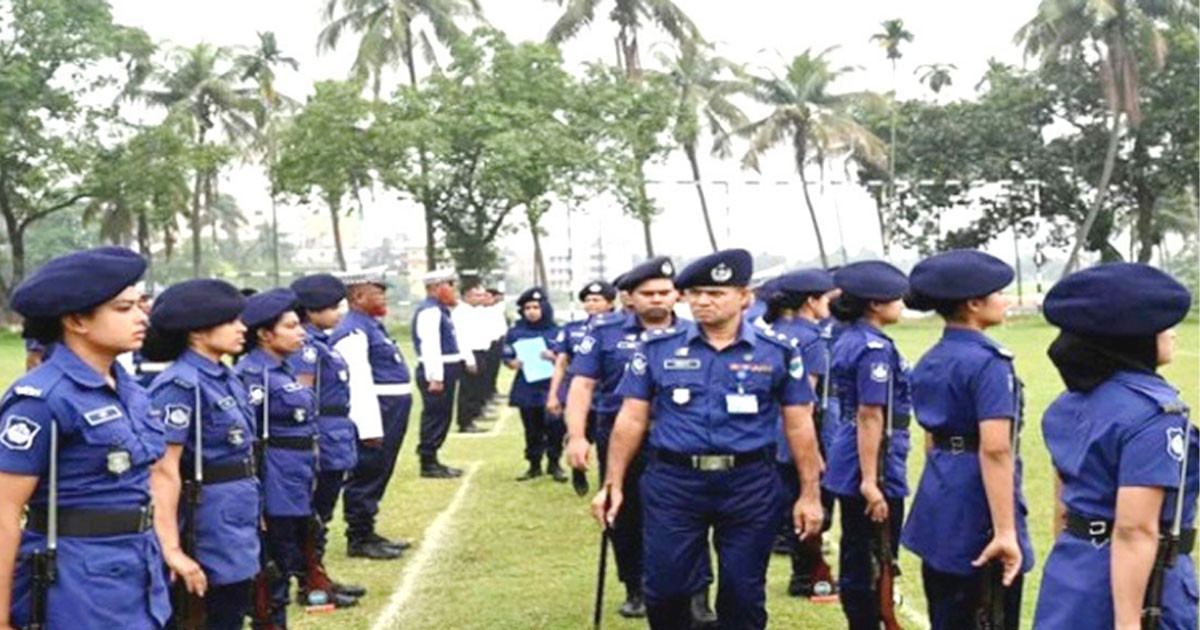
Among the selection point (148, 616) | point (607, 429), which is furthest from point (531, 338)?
point (148, 616)

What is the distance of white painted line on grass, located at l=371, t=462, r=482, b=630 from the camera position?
22.7ft

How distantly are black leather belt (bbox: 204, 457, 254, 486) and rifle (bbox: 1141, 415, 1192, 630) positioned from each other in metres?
3.11

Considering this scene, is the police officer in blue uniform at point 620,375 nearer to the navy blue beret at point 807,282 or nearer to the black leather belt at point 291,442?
the navy blue beret at point 807,282

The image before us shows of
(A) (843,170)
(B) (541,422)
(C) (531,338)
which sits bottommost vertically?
(B) (541,422)

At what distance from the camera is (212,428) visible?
4738mm

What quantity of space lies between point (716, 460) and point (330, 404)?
274 cm

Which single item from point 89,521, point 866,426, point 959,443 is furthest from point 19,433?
point 866,426

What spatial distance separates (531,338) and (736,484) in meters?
7.26

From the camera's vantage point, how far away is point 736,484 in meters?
4.96

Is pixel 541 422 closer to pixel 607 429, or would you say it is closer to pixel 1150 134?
pixel 607 429

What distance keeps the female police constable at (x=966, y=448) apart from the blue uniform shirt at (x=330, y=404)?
338 cm

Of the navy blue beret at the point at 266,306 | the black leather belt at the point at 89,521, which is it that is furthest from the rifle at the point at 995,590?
the navy blue beret at the point at 266,306

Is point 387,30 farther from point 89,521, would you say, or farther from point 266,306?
point 89,521

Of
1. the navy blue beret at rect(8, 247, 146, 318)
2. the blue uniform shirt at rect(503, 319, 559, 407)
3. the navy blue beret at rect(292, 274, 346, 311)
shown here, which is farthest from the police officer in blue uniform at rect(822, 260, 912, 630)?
the blue uniform shirt at rect(503, 319, 559, 407)
